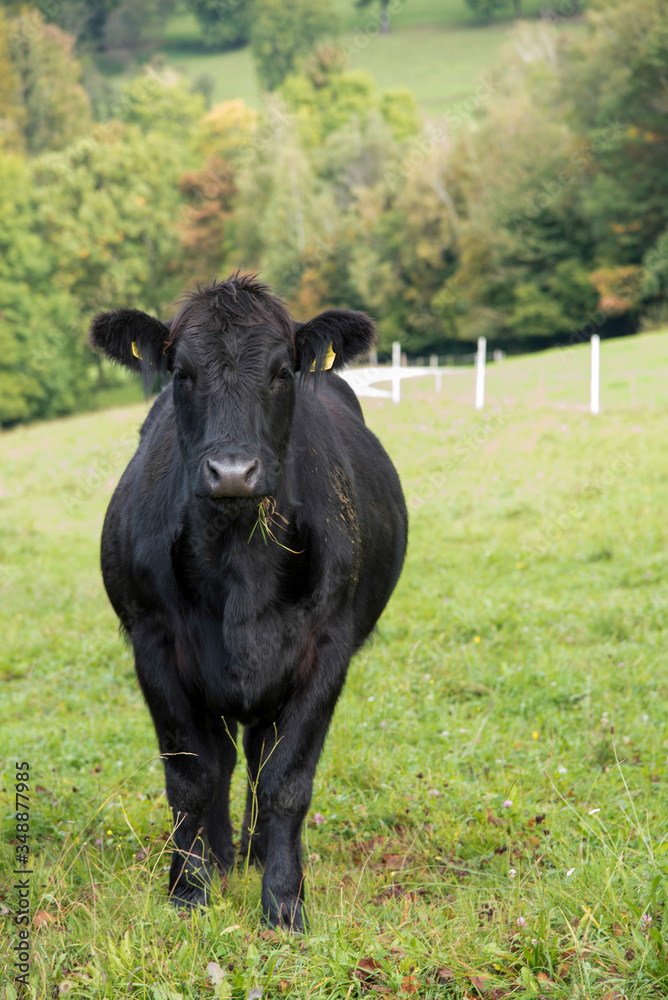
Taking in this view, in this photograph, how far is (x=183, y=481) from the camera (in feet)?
13.4

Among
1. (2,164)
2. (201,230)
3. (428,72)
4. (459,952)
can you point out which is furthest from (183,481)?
(428,72)

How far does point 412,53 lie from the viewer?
319 ft

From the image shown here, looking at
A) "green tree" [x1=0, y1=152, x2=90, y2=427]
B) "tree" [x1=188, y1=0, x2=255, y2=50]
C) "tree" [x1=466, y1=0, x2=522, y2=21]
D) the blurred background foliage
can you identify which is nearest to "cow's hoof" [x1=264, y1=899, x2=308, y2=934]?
the blurred background foliage

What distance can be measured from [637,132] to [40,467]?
37.3 m

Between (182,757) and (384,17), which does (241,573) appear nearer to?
(182,757)

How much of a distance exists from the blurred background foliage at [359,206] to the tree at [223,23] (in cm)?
4608

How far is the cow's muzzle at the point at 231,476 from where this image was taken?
345 centimetres

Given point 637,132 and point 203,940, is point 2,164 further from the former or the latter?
point 203,940

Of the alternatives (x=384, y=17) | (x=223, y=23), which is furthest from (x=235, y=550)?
(x=223, y=23)

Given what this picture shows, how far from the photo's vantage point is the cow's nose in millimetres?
3451

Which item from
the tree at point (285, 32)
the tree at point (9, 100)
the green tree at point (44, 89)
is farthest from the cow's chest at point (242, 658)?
the tree at point (285, 32)

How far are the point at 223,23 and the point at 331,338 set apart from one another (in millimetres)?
118056

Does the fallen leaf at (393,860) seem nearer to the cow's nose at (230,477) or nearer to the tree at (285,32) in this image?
the cow's nose at (230,477)

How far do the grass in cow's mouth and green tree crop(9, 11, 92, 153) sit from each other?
60.1 metres
